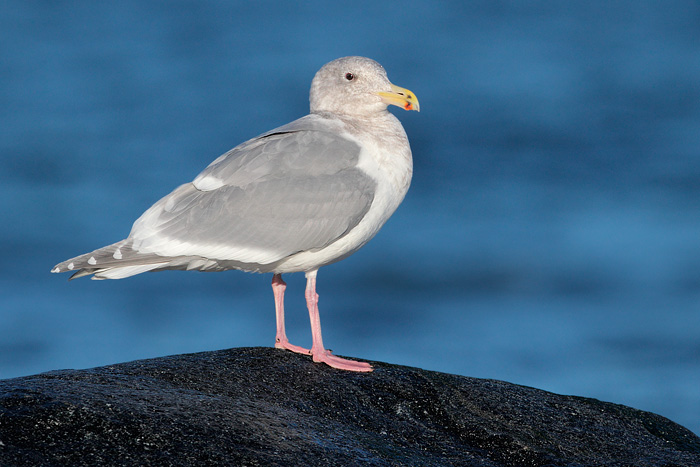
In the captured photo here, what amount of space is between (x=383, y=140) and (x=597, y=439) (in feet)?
10.2

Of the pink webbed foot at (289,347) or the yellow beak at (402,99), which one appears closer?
the pink webbed foot at (289,347)

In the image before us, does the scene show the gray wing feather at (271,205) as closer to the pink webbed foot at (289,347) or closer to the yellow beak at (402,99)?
the yellow beak at (402,99)

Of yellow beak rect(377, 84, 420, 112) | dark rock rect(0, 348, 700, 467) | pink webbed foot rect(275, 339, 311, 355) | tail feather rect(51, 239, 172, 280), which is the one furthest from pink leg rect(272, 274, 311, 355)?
yellow beak rect(377, 84, 420, 112)

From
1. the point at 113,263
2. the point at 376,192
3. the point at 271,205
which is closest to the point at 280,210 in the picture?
the point at 271,205

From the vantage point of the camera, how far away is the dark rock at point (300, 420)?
4.46m

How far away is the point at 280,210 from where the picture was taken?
7.16 m

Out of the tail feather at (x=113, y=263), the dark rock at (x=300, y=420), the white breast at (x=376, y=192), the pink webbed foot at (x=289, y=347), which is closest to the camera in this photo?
the dark rock at (x=300, y=420)

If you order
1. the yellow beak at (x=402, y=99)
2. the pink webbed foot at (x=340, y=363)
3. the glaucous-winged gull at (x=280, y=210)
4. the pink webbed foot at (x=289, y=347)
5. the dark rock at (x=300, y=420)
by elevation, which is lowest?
the dark rock at (x=300, y=420)

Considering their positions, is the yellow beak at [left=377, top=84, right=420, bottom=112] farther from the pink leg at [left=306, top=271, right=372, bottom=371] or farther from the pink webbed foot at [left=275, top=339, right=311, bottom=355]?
the pink webbed foot at [left=275, top=339, right=311, bottom=355]

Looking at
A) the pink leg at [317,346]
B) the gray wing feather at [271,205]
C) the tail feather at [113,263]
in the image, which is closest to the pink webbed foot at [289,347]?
the pink leg at [317,346]

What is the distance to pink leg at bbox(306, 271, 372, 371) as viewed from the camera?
6938mm

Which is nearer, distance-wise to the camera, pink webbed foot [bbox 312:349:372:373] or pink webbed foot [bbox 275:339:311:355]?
pink webbed foot [bbox 312:349:372:373]

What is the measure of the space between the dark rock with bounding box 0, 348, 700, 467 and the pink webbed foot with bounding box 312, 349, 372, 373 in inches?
5.6

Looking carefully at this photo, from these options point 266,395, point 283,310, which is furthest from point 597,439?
point 283,310
